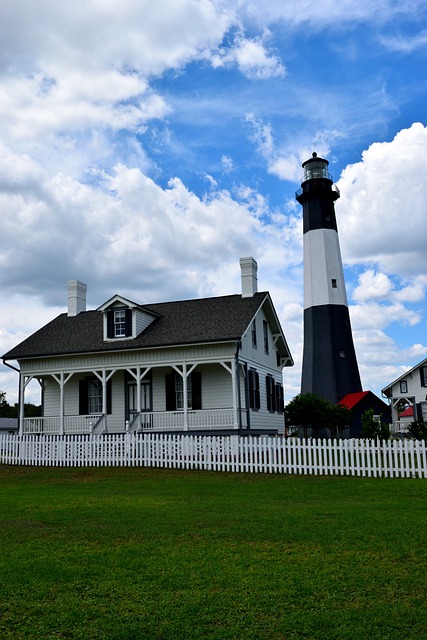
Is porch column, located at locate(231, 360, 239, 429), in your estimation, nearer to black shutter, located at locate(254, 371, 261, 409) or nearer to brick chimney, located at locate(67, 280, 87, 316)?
black shutter, located at locate(254, 371, 261, 409)

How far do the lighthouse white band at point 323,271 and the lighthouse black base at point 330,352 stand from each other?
0.57 metres

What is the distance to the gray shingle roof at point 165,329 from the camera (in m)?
24.5

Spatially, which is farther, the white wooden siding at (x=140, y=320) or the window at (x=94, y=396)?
the window at (x=94, y=396)

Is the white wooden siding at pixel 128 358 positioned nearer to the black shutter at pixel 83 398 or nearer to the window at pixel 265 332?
the black shutter at pixel 83 398

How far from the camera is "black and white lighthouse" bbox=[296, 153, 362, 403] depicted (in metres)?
38.9

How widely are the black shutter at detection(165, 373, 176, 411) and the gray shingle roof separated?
5.93 feet

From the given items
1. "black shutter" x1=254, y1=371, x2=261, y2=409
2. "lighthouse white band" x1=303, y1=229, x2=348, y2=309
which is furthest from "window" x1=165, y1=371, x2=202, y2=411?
"lighthouse white band" x1=303, y1=229, x2=348, y2=309

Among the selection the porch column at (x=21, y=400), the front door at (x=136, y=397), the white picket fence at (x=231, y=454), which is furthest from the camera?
the porch column at (x=21, y=400)

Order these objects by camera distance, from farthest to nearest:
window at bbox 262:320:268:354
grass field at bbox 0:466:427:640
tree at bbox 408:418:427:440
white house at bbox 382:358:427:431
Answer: white house at bbox 382:358:427:431 → window at bbox 262:320:268:354 → tree at bbox 408:418:427:440 → grass field at bbox 0:466:427:640

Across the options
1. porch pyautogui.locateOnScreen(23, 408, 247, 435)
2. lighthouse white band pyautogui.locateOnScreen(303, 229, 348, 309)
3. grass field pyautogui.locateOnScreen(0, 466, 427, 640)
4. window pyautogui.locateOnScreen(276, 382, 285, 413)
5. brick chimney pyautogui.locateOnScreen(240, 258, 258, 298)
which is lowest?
grass field pyautogui.locateOnScreen(0, 466, 427, 640)

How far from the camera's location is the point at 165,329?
2594 centimetres

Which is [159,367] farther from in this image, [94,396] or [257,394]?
[257,394]

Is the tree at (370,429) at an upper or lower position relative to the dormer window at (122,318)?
lower

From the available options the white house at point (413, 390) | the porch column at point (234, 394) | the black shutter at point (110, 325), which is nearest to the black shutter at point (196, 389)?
the porch column at point (234, 394)
